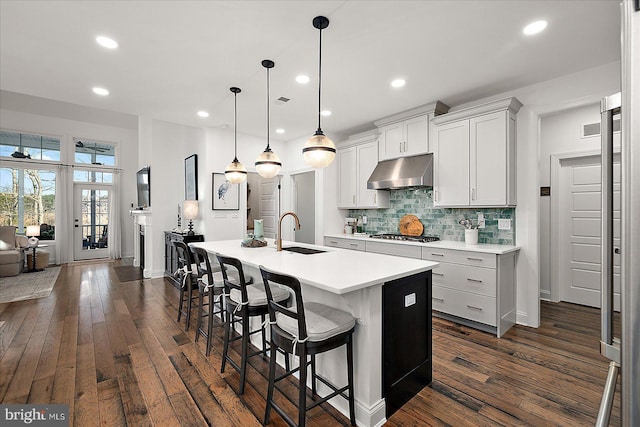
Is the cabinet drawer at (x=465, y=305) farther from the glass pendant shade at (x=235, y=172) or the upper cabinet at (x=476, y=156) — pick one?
the glass pendant shade at (x=235, y=172)

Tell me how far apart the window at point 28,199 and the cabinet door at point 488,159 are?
8.77 m

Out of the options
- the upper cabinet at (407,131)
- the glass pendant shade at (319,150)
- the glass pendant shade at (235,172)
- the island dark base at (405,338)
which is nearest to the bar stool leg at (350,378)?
the island dark base at (405,338)

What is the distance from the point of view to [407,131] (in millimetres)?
4355

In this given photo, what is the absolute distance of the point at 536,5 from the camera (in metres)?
2.16

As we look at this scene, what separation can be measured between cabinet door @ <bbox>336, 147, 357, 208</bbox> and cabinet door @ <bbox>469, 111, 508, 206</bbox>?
1.99 m

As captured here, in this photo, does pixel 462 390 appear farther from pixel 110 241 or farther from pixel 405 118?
pixel 110 241

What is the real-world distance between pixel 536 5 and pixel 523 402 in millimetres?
2799

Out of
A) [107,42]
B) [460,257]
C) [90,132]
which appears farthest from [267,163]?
[90,132]

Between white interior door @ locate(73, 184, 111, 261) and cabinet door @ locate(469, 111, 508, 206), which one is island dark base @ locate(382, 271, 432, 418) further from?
white interior door @ locate(73, 184, 111, 261)

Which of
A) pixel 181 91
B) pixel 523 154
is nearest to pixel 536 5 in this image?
pixel 523 154

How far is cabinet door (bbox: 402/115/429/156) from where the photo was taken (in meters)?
4.13

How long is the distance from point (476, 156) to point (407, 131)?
1.09m

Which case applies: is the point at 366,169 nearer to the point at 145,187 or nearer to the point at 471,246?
the point at 471,246

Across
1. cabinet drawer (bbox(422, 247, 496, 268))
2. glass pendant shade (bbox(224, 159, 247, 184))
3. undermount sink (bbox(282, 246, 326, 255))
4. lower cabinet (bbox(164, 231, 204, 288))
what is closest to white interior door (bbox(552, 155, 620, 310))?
cabinet drawer (bbox(422, 247, 496, 268))
